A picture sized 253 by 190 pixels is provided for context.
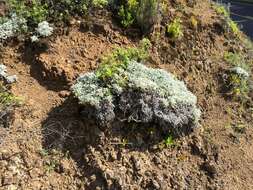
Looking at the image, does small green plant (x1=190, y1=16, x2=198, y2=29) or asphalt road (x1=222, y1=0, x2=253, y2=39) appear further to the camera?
asphalt road (x1=222, y1=0, x2=253, y2=39)

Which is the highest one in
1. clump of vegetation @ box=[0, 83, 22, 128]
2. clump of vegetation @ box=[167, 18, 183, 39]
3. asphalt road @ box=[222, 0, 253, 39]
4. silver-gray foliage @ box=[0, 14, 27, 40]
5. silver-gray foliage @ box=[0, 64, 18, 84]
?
silver-gray foliage @ box=[0, 14, 27, 40]

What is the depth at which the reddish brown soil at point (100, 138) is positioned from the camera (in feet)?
16.6

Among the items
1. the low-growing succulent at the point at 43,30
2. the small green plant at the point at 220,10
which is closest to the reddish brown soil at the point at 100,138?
the low-growing succulent at the point at 43,30

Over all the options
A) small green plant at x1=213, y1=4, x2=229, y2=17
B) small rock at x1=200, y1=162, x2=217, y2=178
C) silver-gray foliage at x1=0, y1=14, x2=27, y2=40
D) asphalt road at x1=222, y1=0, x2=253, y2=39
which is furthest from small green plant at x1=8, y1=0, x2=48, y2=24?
asphalt road at x1=222, y1=0, x2=253, y2=39

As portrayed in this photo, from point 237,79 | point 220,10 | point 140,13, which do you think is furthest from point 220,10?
point 140,13

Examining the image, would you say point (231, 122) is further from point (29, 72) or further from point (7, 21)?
point (7, 21)

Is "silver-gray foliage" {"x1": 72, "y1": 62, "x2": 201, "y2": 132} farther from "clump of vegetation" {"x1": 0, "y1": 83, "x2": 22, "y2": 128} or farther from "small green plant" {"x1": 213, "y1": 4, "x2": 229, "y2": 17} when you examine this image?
"small green plant" {"x1": 213, "y1": 4, "x2": 229, "y2": 17}

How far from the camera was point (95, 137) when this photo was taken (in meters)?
5.28

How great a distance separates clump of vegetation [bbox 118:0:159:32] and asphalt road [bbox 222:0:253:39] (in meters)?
7.47

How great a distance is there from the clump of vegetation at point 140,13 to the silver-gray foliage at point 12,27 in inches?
50.7

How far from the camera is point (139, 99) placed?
5.47 meters

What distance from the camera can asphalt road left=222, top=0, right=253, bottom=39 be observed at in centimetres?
1434

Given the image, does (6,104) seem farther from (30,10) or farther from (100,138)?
(30,10)

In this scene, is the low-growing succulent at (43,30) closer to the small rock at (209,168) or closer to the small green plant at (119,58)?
the small green plant at (119,58)
